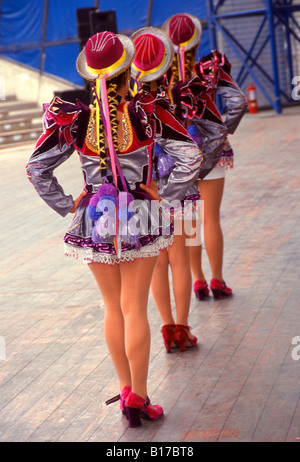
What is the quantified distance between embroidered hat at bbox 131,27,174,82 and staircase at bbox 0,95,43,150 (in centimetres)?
1150

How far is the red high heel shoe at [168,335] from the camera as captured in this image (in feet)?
12.3

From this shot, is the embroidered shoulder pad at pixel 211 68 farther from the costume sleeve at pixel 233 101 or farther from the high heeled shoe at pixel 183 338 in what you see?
the high heeled shoe at pixel 183 338

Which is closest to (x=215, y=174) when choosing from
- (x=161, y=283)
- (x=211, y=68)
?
(x=211, y=68)

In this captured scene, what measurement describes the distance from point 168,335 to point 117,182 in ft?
3.97

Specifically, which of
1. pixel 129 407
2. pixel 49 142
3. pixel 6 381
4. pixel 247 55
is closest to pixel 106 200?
pixel 49 142

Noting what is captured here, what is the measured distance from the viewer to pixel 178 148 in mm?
2879

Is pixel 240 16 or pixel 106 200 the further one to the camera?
pixel 240 16

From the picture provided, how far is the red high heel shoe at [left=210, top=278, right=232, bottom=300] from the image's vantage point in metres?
4.47

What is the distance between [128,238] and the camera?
279 centimetres

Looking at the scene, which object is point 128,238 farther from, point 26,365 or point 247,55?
point 247,55

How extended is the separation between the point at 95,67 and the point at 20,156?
34.0 feet

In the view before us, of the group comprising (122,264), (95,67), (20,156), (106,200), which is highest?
(95,67)

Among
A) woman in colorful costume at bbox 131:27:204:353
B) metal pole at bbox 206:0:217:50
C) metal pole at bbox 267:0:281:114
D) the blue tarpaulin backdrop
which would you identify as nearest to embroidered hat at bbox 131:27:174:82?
woman in colorful costume at bbox 131:27:204:353

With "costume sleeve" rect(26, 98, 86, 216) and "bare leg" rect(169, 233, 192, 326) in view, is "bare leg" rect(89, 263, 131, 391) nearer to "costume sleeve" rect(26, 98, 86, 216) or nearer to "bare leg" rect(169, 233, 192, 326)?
"costume sleeve" rect(26, 98, 86, 216)
